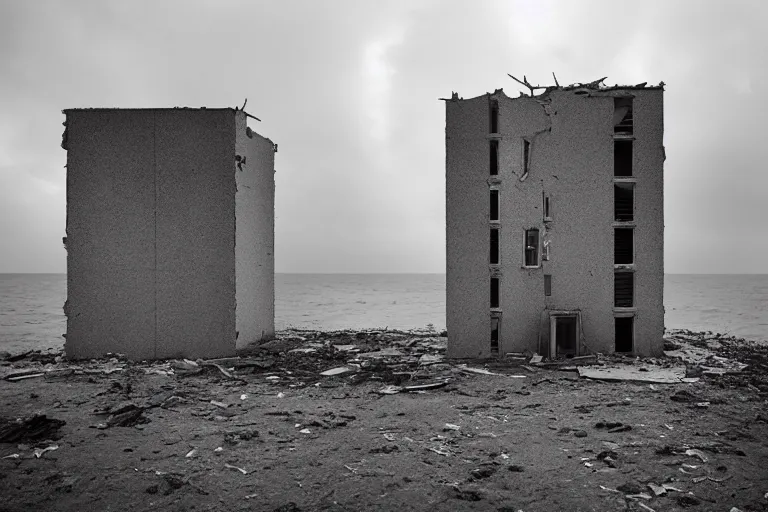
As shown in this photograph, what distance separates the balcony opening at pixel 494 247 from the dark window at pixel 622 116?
12.8ft

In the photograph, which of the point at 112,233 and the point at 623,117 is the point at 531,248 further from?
the point at 112,233

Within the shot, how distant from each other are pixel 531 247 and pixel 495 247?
0.87m

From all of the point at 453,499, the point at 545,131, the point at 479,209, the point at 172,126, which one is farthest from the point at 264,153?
the point at 453,499

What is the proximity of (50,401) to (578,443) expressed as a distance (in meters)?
8.49

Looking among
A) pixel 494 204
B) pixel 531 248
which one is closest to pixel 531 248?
pixel 531 248

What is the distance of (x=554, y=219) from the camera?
13.4 m

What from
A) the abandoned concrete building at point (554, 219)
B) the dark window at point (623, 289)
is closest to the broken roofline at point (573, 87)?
the abandoned concrete building at point (554, 219)

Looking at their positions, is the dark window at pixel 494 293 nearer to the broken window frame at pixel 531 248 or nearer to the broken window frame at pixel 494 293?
the broken window frame at pixel 494 293

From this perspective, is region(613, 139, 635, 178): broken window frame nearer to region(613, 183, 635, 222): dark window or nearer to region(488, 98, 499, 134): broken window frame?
region(613, 183, 635, 222): dark window

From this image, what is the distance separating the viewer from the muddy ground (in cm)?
559

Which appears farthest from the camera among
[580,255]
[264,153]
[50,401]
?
[264,153]

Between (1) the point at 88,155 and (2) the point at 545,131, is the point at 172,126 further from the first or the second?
(2) the point at 545,131

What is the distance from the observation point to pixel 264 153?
15.7 meters

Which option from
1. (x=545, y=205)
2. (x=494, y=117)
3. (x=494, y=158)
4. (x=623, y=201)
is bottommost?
(x=545, y=205)
